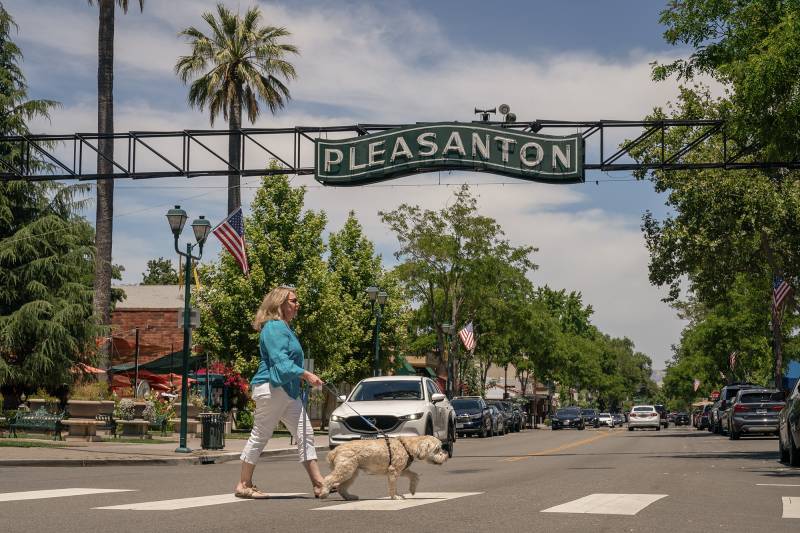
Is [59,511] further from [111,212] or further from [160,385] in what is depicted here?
[160,385]

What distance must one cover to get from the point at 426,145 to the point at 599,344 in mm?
115335

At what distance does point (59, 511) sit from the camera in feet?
29.7

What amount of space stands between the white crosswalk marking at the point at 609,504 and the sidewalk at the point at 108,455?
34.3 feet

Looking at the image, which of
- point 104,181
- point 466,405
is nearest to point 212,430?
point 104,181

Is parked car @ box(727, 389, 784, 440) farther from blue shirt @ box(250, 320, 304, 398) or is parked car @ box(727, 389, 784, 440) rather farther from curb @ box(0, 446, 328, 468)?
blue shirt @ box(250, 320, 304, 398)

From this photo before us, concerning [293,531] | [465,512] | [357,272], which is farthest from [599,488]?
[357,272]

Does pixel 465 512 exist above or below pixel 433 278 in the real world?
below

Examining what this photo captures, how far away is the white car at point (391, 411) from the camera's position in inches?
789

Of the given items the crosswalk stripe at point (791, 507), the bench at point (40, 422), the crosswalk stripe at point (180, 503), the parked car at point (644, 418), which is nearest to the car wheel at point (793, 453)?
the crosswalk stripe at point (791, 507)

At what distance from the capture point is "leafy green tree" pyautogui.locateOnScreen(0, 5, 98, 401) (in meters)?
30.9

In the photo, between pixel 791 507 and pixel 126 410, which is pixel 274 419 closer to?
pixel 791 507

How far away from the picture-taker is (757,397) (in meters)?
35.3

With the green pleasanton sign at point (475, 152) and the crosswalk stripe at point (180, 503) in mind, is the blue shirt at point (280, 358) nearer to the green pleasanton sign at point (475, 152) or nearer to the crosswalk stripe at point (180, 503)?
the crosswalk stripe at point (180, 503)

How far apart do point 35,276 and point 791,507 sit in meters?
25.9
